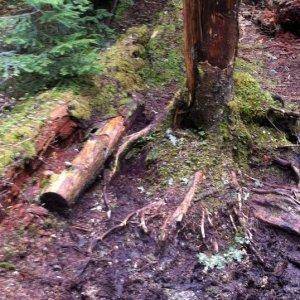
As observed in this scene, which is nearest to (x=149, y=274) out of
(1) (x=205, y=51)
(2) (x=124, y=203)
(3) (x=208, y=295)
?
(3) (x=208, y=295)

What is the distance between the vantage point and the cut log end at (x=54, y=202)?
4.42 m

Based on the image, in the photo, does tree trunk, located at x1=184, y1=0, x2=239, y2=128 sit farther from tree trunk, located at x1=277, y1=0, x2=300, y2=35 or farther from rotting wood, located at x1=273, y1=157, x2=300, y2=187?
tree trunk, located at x1=277, y1=0, x2=300, y2=35

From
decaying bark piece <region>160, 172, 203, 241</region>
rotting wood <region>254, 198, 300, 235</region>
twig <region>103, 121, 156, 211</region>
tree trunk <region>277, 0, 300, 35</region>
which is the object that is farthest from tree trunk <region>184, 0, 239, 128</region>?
tree trunk <region>277, 0, 300, 35</region>

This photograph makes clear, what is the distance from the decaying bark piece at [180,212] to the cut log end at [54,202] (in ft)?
3.51

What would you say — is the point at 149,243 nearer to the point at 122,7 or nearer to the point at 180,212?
the point at 180,212

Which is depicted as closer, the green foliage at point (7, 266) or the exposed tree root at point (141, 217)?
the green foliage at point (7, 266)

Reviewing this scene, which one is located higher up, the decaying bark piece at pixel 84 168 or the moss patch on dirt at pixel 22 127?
the moss patch on dirt at pixel 22 127

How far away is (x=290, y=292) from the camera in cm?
400

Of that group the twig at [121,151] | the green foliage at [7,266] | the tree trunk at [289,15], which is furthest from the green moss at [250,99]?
the tree trunk at [289,15]

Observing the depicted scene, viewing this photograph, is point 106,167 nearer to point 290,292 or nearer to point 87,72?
point 87,72

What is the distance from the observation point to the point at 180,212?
445cm

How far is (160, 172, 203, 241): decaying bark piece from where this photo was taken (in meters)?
4.34

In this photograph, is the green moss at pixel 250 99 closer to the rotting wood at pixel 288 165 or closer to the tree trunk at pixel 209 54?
the tree trunk at pixel 209 54

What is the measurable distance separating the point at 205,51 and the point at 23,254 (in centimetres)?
289
